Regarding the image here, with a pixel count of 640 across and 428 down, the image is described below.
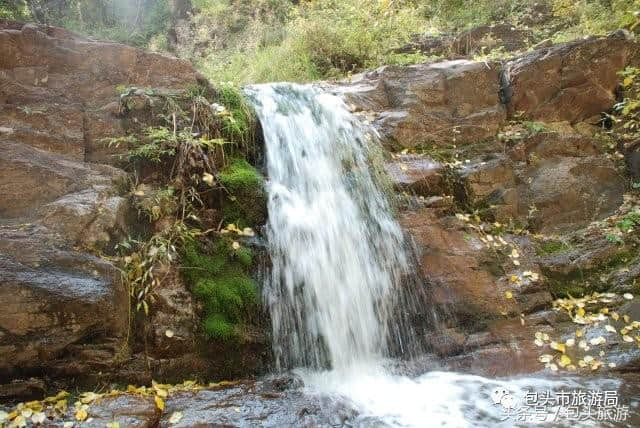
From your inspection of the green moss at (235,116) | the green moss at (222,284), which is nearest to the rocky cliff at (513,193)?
the green moss at (235,116)

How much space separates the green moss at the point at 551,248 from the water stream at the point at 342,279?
1.70 meters

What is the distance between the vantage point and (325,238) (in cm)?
447

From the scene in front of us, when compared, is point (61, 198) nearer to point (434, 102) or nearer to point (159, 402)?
point (159, 402)

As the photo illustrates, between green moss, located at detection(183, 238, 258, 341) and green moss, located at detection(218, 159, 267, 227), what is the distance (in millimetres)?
324

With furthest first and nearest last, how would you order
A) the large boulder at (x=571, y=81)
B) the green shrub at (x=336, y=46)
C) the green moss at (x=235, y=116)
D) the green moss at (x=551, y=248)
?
1. the green shrub at (x=336, y=46)
2. the large boulder at (x=571, y=81)
3. the green moss at (x=551, y=248)
4. the green moss at (x=235, y=116)

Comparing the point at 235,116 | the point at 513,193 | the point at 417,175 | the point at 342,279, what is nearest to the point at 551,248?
the point at 513,193

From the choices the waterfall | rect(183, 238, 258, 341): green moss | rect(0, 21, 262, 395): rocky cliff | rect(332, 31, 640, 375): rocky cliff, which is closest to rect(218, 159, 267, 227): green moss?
the waterfall

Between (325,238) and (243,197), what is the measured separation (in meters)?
0.95

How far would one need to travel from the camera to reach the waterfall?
158 inches

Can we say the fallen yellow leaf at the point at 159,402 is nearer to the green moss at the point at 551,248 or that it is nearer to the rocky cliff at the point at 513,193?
the rocky cliff at the point at 513,193

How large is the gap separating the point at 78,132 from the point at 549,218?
5444mm

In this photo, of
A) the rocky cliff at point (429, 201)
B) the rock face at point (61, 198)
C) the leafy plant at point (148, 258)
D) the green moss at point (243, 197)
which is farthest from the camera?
the green moss at point (243, 197)

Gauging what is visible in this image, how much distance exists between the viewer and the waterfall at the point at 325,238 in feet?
13.2

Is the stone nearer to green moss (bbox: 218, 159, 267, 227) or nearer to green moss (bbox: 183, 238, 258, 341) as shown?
green moss (bbox: 218, 159, 267, 227)
